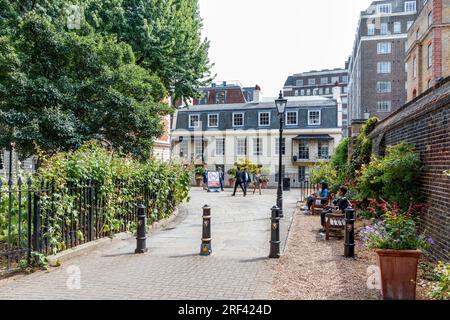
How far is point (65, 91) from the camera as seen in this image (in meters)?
13.9

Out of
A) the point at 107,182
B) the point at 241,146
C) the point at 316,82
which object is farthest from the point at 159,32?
the point at 316,82

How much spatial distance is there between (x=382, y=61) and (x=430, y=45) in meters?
28.5

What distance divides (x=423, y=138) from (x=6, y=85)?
516 inches

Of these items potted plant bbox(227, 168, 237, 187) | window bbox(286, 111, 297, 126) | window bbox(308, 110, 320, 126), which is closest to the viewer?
potted plant bbox(227, 168, 237, 187)

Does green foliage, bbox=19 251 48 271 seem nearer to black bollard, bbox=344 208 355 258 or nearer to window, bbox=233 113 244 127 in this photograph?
black bollard, bbox=344 208 355 258

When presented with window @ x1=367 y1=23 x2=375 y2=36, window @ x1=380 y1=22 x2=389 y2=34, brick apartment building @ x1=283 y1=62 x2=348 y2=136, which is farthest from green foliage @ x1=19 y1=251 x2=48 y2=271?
brick apartment building @ x1=283 y1=62 x2=348 y2=136

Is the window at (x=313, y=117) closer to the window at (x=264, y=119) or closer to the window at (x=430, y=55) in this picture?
the window at (x=264, y=119)

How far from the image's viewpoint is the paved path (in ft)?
17.7

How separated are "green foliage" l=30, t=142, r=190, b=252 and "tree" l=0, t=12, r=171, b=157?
3.12m

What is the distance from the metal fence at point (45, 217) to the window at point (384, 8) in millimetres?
61203

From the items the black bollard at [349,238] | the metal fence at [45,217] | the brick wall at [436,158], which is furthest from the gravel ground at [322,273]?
the metal fence at [45,217]

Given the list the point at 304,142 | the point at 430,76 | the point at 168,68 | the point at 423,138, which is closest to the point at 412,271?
the point at 423,138

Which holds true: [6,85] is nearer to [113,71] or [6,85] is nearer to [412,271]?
[113,71]
